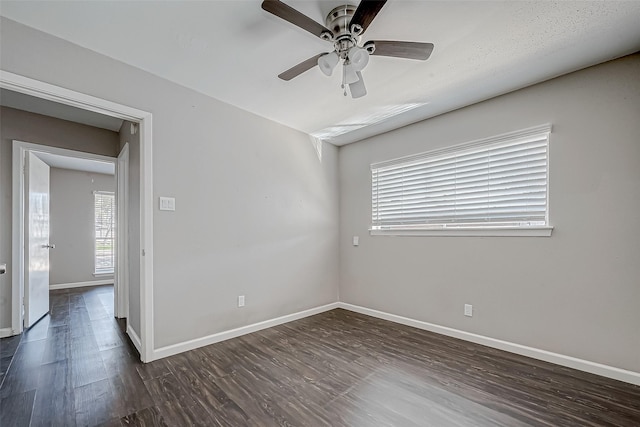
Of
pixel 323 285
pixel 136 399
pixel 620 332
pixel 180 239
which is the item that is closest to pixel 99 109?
pixel 180 239

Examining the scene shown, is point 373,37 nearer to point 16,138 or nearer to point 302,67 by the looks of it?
point 302,67

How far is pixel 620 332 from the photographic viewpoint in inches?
85.3

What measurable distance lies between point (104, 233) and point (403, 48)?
7.21m

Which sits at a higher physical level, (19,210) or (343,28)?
(343,28)

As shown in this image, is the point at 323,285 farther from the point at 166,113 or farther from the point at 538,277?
the point at 166,113

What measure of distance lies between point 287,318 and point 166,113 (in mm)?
2669

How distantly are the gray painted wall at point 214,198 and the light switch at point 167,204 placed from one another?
47mm

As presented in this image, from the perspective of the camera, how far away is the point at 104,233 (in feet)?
20.8

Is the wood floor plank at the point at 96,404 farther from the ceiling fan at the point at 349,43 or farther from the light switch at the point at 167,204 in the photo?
the ceiling fan at the point at 349,43

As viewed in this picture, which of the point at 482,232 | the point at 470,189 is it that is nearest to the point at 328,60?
the point at 470,189

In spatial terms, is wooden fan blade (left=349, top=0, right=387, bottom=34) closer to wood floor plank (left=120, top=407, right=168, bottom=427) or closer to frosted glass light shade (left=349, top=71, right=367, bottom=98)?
frosted glass light shade (left=349, top=71, right=367, bottom=98)

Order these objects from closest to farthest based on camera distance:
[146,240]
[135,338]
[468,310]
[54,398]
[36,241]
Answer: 1. [54,398]
2. [146,240]
3. [135,338]
4. [468,310]
5. [36,241]

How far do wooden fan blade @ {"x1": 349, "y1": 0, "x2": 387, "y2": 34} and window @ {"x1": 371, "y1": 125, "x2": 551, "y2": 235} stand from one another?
1.93 m

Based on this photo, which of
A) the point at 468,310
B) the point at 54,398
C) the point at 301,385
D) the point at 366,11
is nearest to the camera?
the point at 366,11
